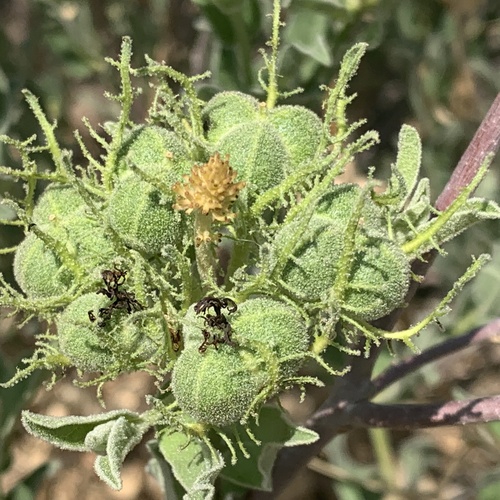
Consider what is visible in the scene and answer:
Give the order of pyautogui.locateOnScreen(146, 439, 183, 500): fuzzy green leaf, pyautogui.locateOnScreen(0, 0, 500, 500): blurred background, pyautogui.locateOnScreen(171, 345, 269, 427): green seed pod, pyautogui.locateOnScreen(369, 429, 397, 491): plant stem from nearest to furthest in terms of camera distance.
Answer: pyautogui.locateOnScreen(171, 345, 269, 427): green seed pod < pyautogui.locateOnScreen(146, 439, 183, 500): fuzzy green leaf < pyautogui.locateOnScreen(0, 0, 500, 500): blurred background < pyautogui.locateOnScreen(369, 429, 397, 491): plant stem

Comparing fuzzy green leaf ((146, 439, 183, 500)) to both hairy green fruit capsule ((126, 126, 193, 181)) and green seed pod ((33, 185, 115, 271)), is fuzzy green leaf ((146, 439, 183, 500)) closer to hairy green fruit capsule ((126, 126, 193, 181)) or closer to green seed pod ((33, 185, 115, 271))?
green seed pod ((33, 185, 115, 271))

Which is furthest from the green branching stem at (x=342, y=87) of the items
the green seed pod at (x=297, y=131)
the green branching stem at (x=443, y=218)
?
the green branching stem at (x=443, y=218)

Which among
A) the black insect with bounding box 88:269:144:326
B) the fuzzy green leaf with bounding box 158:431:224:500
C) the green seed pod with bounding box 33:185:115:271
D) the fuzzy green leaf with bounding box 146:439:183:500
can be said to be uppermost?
the green seed pod with bounding box 33:185:115:271

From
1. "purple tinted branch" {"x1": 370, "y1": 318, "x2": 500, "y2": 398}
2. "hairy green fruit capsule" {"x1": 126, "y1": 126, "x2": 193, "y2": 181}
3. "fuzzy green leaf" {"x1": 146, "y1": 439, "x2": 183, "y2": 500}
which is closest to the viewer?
"hairy green fruit capsule" {"x1": 126, "y1": 126, "x2": 193, "y2": 181}

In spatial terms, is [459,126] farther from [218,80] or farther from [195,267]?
[195,267]

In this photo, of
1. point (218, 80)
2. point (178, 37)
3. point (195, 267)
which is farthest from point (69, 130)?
point (195, 267)

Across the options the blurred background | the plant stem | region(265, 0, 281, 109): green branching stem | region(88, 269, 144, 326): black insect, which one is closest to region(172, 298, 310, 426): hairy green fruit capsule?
region(88, 269, 144, 326): black insect

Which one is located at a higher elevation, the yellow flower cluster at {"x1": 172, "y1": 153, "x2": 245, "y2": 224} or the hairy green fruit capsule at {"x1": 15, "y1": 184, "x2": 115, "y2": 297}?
the yellow flower cluster at {"x1": 172, "y1": 153, "x2": 245, "y2": 224}

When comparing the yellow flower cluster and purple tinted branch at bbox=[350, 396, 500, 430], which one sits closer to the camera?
the yellow flower cluster
